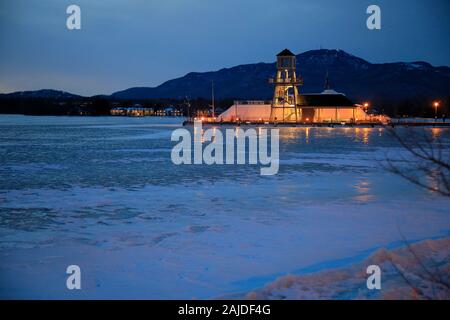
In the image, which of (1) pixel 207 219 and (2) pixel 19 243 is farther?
(1) pixel 207 219

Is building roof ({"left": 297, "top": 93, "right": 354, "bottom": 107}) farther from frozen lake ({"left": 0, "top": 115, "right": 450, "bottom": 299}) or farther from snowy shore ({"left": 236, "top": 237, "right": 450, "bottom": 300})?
snowy shore ({"left": 236, "top": 237, "right": 450, "bottom": 300})

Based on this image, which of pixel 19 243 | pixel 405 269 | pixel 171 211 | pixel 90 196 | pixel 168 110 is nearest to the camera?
pixel 405 269

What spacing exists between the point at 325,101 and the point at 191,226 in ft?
178

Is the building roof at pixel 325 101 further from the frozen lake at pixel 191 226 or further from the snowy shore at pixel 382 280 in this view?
the snowy shore at pixel 382 280

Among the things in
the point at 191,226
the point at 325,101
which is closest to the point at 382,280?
the point at 191,226

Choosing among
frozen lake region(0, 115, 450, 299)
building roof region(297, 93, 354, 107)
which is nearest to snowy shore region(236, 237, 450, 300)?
frozen lake region(0, 115, 450, 299)

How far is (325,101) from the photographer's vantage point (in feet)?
201

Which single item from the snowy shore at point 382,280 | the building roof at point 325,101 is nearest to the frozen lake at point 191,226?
the snowy shore at point 382,280

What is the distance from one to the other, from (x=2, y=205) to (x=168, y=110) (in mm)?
175040

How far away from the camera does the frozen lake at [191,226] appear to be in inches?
253

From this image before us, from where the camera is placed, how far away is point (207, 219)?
9.55 meters

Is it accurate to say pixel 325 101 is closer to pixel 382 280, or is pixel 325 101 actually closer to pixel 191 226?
pixel 191 226
